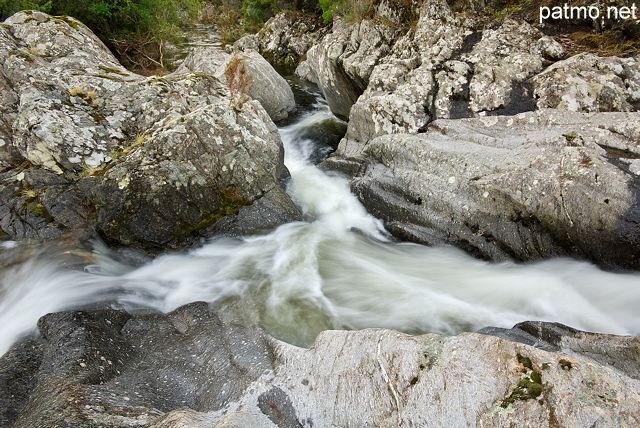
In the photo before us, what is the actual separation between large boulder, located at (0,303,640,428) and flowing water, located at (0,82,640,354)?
0.78m

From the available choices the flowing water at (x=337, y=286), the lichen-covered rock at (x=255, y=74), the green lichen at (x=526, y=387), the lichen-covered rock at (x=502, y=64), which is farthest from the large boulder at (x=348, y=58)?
the green lichen at (x=526, y=387)

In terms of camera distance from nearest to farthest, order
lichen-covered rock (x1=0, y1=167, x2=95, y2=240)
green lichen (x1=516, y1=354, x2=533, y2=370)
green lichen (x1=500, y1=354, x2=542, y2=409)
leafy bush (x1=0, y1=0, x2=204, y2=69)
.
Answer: green lichen (x1=500, y1=354, x2=542, y2=409) < green lichen (x1=516, y1=354, x2=533, y2=370) < lichen-covered rock (x1=0, y1=167, x2=95, y2=240) < leafy bush (x1=0, y1=0, x2=204, y2=69)

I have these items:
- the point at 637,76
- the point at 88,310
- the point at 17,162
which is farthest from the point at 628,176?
the point at 17,162

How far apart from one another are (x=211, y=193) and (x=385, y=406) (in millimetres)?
5302

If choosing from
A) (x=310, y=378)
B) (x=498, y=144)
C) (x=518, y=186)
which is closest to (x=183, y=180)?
(x=310, y=378)

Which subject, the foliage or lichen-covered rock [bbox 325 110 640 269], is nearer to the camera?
lichen-covered rock [bbox 325 110 640 269]

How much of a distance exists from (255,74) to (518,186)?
9.97m

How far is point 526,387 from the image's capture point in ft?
8.35

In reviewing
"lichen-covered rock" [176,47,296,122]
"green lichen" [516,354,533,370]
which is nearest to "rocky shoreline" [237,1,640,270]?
"green lichen" [516,354,533,370]

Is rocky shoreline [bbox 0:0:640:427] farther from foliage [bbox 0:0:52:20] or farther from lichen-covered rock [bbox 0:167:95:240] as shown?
foliage [bbox 0:0:52:20]

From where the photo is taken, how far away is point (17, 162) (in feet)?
24.8

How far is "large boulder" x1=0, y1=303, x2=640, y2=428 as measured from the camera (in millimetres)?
2523

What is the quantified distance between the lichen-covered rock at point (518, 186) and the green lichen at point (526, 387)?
345 centimetres

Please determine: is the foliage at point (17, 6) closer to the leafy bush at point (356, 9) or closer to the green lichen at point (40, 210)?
the green lichen at point (40, 210)
